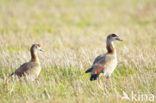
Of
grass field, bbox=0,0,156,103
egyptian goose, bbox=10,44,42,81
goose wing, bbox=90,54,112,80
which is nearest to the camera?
grass field, bbox=0,0,156,103

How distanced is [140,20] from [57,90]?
1547 centimetres

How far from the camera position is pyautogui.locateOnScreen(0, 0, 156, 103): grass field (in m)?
6.10

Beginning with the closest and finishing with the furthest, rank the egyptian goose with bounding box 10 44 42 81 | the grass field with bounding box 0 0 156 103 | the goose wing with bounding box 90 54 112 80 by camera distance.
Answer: the grass field with bounding box 0 0 156 103 → the goose wing with bounding box 90 54 112 80 → the egyptian goose with bounding box 10 44 42 81

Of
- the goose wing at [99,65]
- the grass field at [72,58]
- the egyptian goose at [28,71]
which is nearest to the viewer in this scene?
the grass field at [72,58]

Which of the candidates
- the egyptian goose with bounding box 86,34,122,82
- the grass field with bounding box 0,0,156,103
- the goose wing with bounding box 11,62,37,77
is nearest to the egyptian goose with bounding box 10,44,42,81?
the goose wing with bounding box 11,62,37,77

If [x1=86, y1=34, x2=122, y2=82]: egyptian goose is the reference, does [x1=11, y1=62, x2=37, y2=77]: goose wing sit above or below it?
above

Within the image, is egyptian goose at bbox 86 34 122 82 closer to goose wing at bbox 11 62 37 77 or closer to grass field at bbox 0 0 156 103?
grass field at bbox 0 0 156 103

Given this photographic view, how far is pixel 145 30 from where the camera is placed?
16.2 m

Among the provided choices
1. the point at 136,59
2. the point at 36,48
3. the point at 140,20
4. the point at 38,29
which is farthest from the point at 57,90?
the point at 140,20

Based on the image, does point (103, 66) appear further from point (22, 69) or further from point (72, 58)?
point (72, 58)

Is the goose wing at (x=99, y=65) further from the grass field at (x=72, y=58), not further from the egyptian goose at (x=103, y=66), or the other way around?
the grass field at (x=72, y=58)

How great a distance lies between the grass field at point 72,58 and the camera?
6.10 meters

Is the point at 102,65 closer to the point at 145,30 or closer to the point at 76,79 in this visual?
the point at 76,79

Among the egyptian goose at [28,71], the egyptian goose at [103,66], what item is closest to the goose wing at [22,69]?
the egyptian goose at [28,71]
